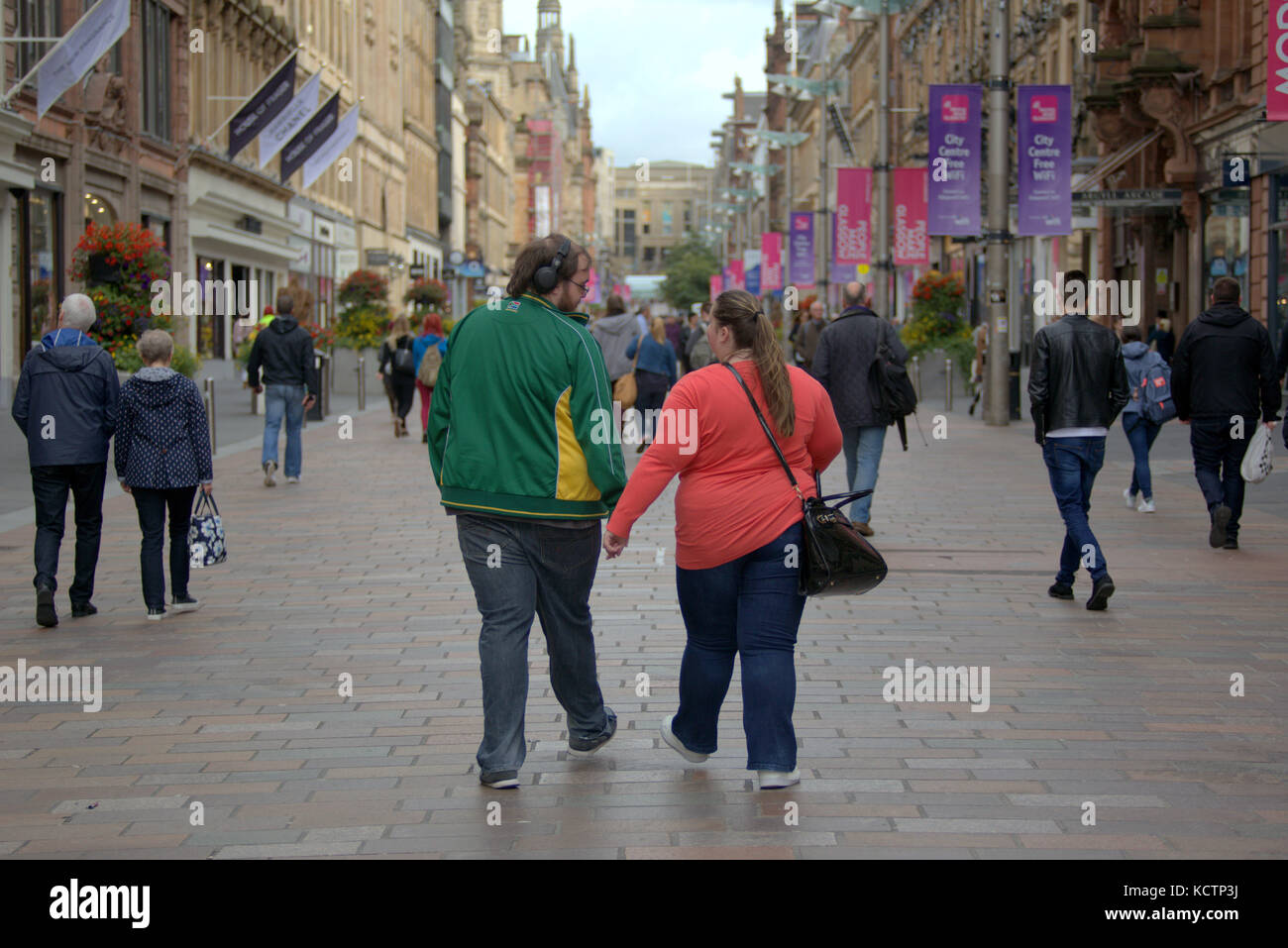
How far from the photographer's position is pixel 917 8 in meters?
58.9

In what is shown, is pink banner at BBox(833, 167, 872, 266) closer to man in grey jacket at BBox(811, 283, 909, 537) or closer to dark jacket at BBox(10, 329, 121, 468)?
man in grey jacket at BBox(811, 283, 909, 537)

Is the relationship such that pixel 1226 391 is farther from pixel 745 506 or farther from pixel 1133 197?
pixel 1133 197

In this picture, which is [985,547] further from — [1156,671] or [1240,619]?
[1156,671]

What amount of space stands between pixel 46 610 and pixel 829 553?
4.96 metres

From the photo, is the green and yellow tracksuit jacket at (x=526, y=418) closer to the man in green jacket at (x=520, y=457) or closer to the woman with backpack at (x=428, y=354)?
the man in green jacket at (x=520, y=457)

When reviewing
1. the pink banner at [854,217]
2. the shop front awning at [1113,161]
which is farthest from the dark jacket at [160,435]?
the pink banner at [854,217]

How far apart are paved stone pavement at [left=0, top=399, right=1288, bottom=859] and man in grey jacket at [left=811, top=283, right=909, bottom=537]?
848mm

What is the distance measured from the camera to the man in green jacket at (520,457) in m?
5.45

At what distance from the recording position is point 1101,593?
9016 mm

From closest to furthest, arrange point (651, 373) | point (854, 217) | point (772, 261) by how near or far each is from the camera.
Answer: point (651, 373) → point (854, 217) → point (772, 261)

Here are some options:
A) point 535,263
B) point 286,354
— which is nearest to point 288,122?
point 286,354

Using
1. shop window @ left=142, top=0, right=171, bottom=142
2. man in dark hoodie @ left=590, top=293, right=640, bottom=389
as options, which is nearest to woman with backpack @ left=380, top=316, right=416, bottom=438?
man in dark hoodie @ left=590, top=293, right=640, bottom=389
